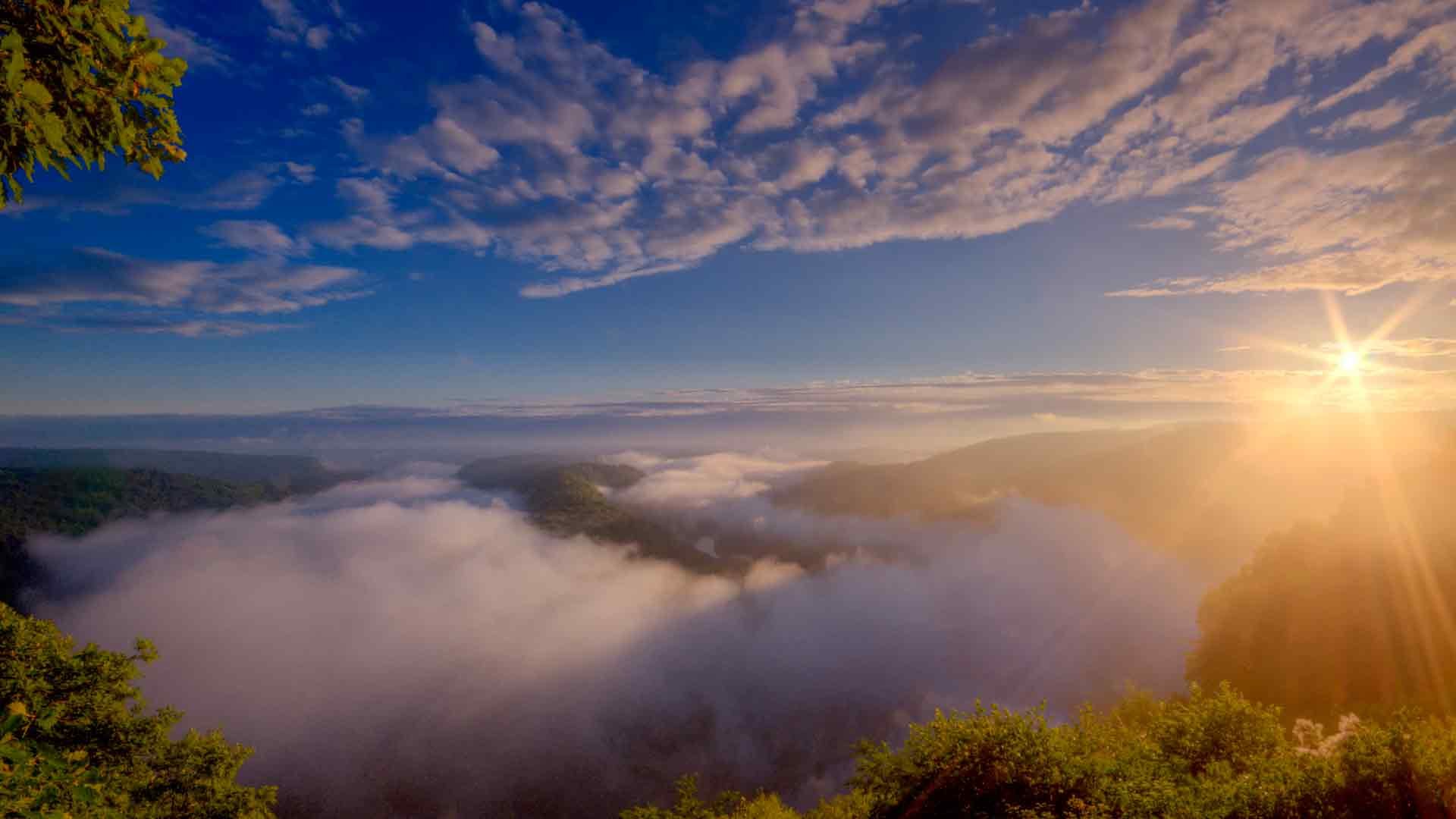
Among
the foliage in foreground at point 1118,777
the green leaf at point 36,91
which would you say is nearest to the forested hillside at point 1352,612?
the foliage in foreground at point 1118,777

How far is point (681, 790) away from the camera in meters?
29.1

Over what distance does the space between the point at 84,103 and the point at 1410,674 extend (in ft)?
387

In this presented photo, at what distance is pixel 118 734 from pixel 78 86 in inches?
1079

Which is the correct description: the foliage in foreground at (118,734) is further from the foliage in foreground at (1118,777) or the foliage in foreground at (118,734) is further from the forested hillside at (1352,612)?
the forested hillside at (1352,612)

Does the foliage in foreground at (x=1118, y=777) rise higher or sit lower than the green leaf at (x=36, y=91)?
lower

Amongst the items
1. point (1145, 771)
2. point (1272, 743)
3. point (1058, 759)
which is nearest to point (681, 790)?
point (1058, 759)

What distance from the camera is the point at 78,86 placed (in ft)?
23.7

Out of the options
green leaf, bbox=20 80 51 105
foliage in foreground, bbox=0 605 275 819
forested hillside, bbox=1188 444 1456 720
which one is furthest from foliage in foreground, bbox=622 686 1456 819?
forested hillside, bbox=1188 444 1456 720

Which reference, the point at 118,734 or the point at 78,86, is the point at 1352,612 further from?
the point at 118,734

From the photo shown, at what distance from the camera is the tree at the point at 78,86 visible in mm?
6699

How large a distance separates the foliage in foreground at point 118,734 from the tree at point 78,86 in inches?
827

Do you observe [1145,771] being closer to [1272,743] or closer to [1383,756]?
[1383,756]

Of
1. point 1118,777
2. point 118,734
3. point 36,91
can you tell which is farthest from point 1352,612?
point 118,734

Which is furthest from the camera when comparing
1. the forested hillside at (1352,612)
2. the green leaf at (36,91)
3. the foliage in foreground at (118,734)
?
the forested hillside at (1352,612)
